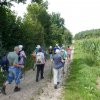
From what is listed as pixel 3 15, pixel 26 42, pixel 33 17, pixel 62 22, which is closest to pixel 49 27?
pixel 33 17

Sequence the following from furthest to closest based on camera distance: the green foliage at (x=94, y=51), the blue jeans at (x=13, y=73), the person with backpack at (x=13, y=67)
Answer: the green foliage at (x=94, y=51) < the blue jeans at (x=13, y=73) < the person with backpack at (x=13, y=67)

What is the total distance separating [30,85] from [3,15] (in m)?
14.5

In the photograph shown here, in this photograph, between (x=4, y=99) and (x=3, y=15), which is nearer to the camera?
(x=4, y=99)

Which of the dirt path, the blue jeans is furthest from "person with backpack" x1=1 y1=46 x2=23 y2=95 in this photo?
the dirt path

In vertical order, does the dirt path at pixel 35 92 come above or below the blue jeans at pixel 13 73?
below

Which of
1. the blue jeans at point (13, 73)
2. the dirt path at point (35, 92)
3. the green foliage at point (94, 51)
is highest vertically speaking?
the green foliage at point (94, 51)

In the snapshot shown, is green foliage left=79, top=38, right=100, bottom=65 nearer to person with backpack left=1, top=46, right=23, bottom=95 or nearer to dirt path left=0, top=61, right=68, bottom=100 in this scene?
dirt path left=0, top=61, right=68, bottom=100

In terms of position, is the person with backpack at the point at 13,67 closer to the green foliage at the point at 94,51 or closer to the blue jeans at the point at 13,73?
the blue jeans at the point at 13,73

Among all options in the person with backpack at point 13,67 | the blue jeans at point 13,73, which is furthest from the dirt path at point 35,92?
the blue jeans at point 13,73

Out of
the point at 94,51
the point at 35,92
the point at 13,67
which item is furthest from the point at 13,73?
the point at 94,51

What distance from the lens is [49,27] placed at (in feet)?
168

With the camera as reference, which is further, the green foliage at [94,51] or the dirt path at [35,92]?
the green foliage at [94,51]

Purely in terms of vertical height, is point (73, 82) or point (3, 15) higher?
point (3, 15)

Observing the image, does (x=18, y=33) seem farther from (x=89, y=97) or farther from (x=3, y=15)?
(x=89, y=97)
